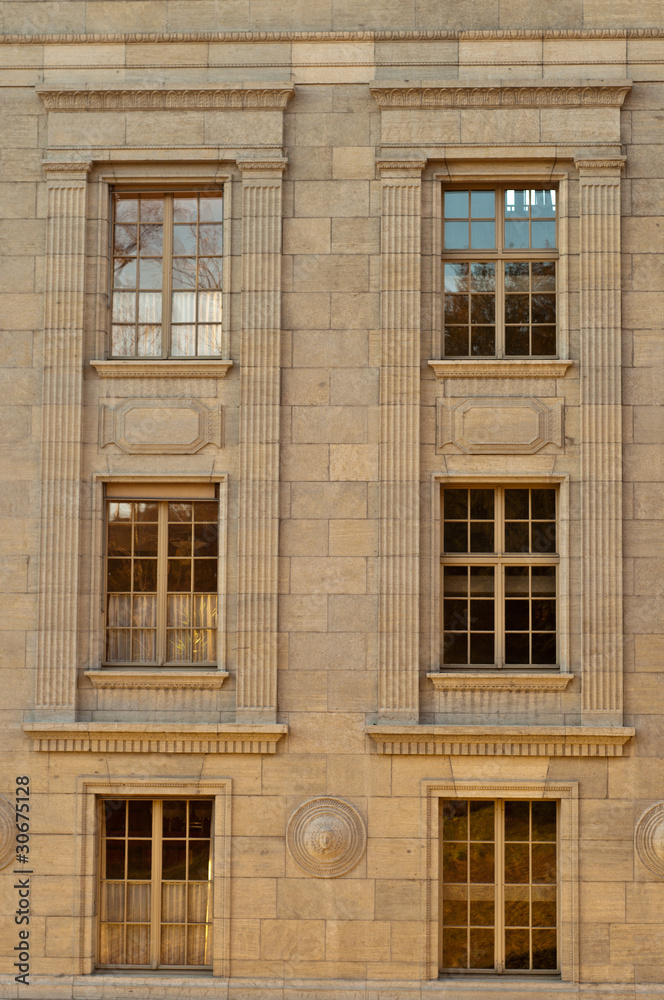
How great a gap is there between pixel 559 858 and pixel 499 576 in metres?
3.52

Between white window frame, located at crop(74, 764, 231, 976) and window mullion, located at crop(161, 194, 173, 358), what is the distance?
5.40 m

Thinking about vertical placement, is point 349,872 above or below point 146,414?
below

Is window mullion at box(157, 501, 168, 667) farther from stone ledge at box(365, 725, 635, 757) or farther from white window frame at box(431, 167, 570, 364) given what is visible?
white window frame at box(431, 167, 570, 364)

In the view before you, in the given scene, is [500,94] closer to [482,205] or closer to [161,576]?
[482,205]

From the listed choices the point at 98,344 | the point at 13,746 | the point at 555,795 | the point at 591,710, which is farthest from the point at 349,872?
the point at 98,344

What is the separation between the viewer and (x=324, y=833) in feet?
43.4

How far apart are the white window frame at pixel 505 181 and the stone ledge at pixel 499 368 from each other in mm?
128

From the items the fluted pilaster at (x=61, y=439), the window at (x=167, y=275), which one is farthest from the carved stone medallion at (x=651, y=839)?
the window at (x=167, y=275)

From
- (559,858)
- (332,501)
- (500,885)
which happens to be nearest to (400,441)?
(332,501)

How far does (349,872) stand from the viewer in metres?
13.4

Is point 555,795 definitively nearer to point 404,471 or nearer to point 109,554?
point 404,471

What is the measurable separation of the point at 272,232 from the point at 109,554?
4.60 metres

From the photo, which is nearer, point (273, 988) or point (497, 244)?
point (273, 988)

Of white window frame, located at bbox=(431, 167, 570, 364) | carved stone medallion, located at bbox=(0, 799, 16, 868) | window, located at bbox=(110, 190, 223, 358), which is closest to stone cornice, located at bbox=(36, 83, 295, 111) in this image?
window, located at bbox=(110, 190, 223, 358)
